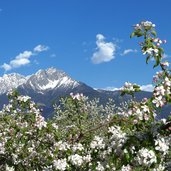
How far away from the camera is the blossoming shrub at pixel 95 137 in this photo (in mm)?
8211

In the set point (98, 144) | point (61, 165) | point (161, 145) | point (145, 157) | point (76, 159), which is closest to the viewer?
point (161, 145)

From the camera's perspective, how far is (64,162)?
36.0 feet

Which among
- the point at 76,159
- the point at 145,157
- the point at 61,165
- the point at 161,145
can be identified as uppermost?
the point at 76,159

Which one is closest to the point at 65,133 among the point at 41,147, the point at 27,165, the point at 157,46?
the point at 41,147

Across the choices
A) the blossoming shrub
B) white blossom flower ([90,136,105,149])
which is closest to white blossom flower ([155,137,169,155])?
the blossoming shrub

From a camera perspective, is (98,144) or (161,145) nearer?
(161,145)

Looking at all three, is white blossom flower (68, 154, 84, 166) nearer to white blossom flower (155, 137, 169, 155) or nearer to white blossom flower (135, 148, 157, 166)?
white blossom flower (135, 148, 157, 166)

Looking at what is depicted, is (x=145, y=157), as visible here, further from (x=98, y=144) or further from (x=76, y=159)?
(x=76, y=159)

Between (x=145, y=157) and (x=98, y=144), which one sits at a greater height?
(x=98, y=144)

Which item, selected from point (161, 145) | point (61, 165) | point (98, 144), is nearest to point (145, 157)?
point (161, 145)

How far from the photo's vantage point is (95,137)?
33.8ft

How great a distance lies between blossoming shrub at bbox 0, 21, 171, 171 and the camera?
26.9 ft

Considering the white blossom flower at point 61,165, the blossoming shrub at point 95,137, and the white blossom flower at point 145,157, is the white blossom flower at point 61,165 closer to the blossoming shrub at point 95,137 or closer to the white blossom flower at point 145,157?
the blossoming shrub at point 95,137

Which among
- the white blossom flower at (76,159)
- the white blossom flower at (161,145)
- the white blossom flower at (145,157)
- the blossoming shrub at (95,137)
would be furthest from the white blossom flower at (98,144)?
the white blossom flower at (161,145)
